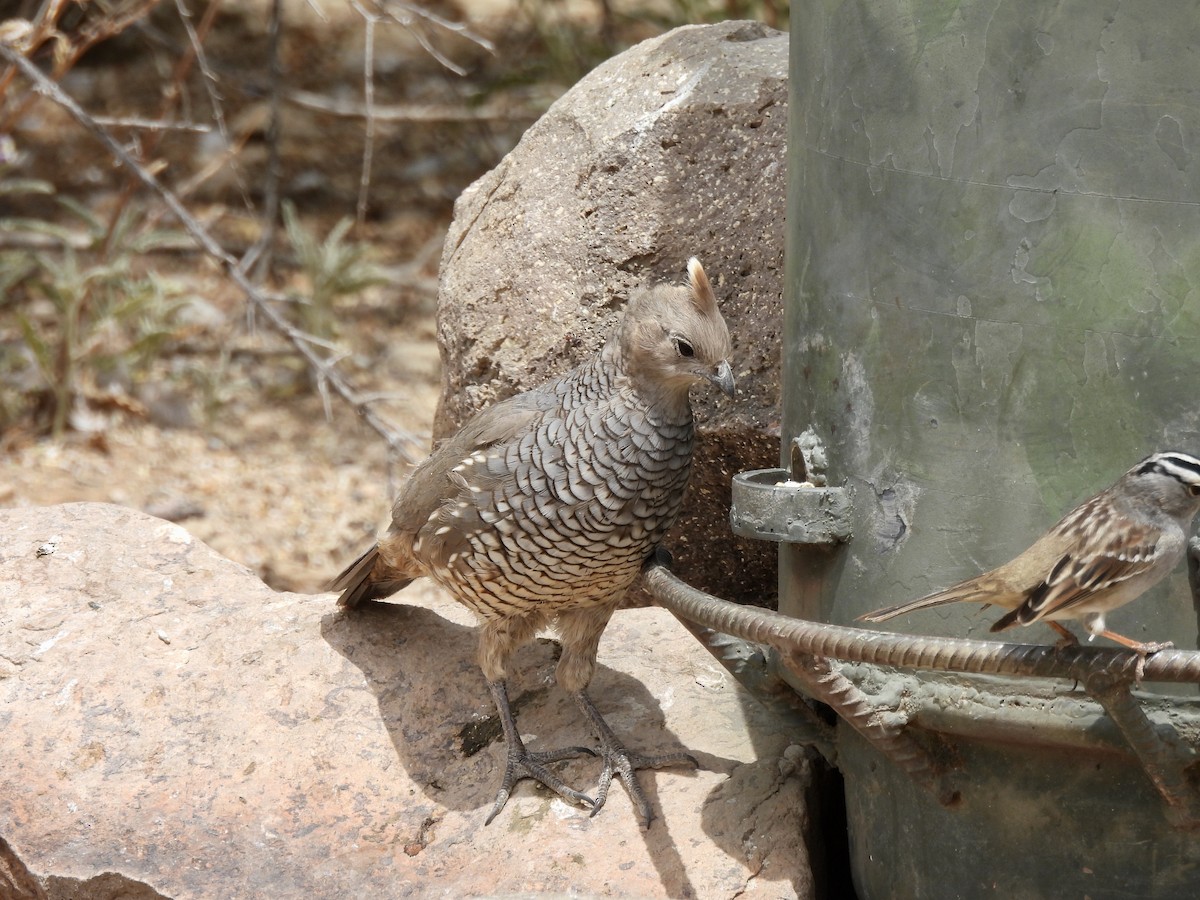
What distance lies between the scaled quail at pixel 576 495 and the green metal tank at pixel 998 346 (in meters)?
0.52

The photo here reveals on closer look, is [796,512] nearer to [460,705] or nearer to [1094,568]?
[1094,568]

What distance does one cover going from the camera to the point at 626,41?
8.72 metres

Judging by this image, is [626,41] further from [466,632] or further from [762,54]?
[466,632]

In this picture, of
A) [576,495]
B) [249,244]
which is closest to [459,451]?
[576,495]

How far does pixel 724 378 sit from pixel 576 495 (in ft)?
1.55

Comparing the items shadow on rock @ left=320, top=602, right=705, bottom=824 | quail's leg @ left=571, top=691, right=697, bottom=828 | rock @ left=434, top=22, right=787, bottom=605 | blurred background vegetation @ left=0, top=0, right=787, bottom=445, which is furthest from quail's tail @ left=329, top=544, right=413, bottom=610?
blurred background vegetation @ left=0, top=0, right=787, bottom=445

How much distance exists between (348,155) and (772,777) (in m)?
7.39

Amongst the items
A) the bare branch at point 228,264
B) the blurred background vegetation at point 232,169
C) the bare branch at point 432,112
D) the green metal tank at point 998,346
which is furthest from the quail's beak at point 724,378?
the bare branch at point 432,112

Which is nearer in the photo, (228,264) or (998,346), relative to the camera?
(998,346)

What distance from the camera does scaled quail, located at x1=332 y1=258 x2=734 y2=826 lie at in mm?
3609

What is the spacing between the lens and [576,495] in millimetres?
3621

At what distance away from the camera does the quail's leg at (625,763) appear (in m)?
3.68

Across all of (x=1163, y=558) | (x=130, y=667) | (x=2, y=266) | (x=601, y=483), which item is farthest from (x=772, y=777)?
(x=2, y=266)

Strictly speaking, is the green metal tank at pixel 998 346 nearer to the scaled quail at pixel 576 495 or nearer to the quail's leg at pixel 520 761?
the scaled quail at pixel 576 495
